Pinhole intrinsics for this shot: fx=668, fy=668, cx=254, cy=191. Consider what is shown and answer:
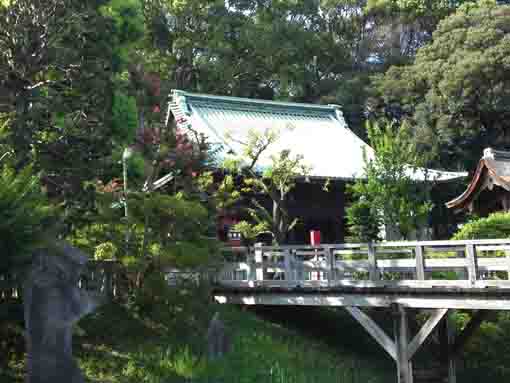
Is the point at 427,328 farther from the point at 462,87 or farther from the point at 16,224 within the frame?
the point at 462,87

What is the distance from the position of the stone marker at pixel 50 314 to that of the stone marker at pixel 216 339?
3.95m

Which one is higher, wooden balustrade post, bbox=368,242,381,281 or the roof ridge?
the roof ridge

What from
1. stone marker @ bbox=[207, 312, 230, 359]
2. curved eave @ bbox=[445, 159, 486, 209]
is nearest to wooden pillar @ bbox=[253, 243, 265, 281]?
stone marker @ bbox=[207, 312, 230, 359]

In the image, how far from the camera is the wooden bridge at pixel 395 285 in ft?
43.9

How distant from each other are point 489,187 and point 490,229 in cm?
424

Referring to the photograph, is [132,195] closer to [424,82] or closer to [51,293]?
[51,293]

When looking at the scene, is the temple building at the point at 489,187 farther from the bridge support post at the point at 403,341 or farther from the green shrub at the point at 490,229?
the bridge support post at the point at 403,341

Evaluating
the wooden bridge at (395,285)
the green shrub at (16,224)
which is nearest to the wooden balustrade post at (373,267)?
the wooden bridge at (395,285)

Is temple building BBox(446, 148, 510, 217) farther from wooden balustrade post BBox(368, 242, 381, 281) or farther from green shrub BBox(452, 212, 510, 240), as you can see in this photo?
wooden balustrade post BBox(368, 242, 381, 281)

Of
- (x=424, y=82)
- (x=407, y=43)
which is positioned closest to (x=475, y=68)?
(x=424, y=82)

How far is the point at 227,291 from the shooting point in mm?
18375

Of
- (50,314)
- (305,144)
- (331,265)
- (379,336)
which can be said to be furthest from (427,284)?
(305,144)

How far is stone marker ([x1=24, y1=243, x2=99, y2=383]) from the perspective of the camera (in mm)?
9984

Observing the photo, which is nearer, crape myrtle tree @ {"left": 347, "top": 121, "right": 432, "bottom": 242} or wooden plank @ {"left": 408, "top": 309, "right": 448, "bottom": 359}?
wooden plank @ {"left": 408, "top": 309, "right": 448, "bottom": 359}
